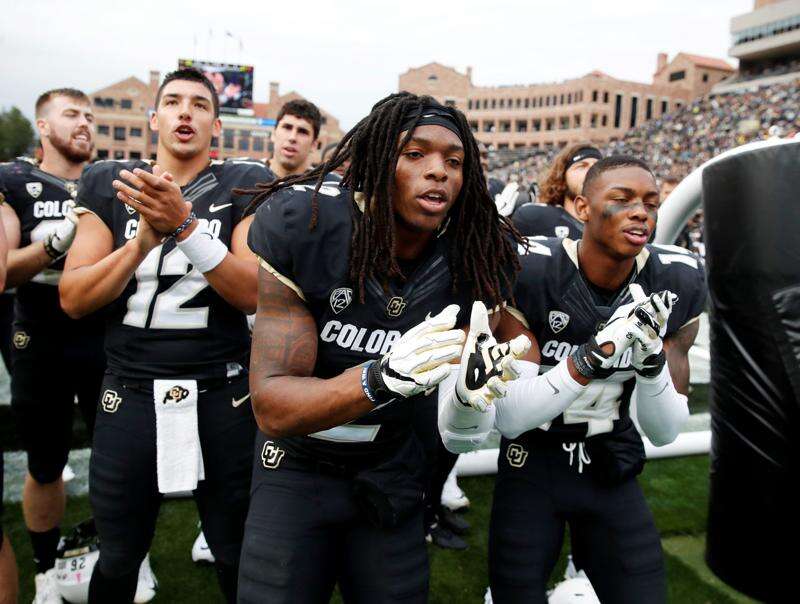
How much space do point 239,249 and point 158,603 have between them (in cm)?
172

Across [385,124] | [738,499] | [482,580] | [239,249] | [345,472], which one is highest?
[385,124]

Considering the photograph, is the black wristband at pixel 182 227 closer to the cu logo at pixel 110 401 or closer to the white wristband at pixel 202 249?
the white wristband at pixel 202 249

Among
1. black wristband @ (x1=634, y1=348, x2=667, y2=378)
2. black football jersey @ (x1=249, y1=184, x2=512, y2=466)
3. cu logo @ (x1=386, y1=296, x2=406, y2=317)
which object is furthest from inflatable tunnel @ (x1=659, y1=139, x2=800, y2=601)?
cu logo @ (x1=386, y1=296, x2=406, y2=317)

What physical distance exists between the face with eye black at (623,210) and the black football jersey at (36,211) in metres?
2.51

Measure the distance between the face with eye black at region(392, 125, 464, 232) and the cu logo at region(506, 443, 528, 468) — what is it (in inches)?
37.9

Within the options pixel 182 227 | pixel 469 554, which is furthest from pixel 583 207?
pixel 469 554

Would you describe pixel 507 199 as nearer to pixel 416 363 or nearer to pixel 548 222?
pixel 548 222

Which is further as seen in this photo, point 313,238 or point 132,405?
point 132,405

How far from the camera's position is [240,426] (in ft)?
7.75

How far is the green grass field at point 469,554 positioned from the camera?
312 centimetres

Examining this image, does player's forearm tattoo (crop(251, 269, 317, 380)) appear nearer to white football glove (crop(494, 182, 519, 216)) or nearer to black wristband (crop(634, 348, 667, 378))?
black wristband (crop(634, 348, 667, 378))

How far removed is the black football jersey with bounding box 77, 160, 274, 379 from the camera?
7.59ft

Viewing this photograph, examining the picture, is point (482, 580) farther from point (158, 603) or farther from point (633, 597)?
point (158, 603)

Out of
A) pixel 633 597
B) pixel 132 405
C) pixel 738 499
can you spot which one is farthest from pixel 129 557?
pixel 738 499
